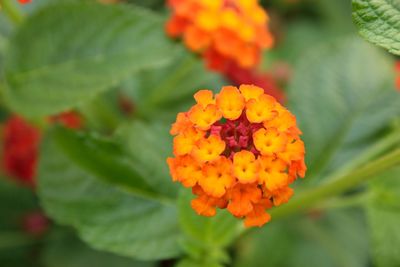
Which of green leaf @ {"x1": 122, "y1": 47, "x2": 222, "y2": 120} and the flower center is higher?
the flower center

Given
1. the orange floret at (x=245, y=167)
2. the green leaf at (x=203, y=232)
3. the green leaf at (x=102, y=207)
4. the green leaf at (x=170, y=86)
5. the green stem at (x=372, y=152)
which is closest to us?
the orange floret at (x=245, y=167)

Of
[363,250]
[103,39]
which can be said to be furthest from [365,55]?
[103,39]

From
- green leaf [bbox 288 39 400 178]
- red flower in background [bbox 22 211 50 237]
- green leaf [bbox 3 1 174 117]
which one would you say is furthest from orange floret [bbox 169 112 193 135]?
red flower in background [bbox 22 211 50 237]

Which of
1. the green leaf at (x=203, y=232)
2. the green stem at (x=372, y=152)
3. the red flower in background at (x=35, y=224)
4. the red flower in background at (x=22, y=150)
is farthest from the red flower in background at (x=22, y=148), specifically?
the green stem at (x=372, y=152)

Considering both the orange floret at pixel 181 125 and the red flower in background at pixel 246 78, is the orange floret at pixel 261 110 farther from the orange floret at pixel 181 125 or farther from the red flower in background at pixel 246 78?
the red flower in background at pixel 246 78

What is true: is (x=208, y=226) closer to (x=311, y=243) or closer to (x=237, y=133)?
(x=237, y=133)

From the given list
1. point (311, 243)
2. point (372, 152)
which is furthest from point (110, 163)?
point (311, 243)

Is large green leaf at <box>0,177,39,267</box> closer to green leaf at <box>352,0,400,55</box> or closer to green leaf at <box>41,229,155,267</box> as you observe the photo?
green leaf at <box>41,229,155,267</box>
